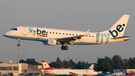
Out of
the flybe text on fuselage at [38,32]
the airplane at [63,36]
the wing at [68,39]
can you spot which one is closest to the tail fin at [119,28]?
the airplane at [63,36]

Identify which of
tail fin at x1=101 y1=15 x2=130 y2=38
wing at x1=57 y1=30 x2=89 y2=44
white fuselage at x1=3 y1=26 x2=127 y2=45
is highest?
tail fin at x1=101 y1=15 x2=130 y2=38

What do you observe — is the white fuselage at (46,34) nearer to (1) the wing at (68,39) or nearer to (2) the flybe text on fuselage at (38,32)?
(2) the flybe text on fuselage at (38,32)

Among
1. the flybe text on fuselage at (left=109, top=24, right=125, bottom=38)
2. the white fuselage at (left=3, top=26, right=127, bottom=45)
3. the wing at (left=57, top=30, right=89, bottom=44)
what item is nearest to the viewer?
the white fuselage at (left=3, top=26, right=127, bottom=45)

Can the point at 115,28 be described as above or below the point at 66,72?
above

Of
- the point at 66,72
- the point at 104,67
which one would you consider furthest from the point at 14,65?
the point at 104,67

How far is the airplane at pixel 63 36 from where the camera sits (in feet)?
172

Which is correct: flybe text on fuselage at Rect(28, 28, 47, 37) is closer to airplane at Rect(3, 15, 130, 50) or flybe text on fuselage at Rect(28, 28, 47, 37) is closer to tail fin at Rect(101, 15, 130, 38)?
airplane at Rect(3, 15, 130, 50)

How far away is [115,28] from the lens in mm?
61875

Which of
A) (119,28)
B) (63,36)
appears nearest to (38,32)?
(63,36)

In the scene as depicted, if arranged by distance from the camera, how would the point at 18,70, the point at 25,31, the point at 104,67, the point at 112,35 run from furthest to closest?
the point at 104,67
the point at 18,70
the point at 112,35
the point at 25,31

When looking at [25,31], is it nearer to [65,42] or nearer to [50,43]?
[50,43]

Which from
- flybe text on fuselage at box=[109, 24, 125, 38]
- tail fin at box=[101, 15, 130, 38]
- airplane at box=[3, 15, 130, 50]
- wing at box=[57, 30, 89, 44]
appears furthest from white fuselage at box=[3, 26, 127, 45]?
tail fin at box=[101, 15, 130, 38]

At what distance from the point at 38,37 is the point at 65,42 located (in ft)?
22.4

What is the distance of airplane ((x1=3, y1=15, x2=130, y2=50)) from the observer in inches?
2058
